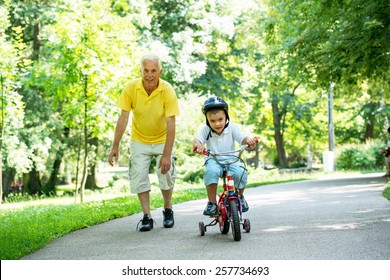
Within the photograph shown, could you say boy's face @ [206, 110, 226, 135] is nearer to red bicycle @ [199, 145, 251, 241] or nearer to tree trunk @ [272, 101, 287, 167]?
red bicycle @ [199, 145, 251, 241]

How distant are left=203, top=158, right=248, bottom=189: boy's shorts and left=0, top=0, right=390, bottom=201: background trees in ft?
14.4

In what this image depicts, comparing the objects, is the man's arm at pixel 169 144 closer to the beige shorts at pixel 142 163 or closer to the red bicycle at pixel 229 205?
the beige shorts at pixel 142 163

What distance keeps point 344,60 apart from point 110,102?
217 inches

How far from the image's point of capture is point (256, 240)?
5.65m

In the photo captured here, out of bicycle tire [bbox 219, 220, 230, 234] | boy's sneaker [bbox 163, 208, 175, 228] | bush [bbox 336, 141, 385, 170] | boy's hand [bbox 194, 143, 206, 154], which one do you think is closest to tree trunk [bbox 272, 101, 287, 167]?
bush [bbox 336, 141, 385, 170]

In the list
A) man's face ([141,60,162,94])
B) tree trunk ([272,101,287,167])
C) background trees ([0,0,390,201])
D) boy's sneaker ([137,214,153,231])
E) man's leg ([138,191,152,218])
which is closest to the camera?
man's face ([141,60,162,94])

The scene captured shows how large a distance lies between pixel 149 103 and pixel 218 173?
3.98 ft

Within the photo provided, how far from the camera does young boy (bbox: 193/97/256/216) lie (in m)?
5.98

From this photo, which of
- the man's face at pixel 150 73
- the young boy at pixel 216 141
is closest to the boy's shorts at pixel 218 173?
the young boy at pixel 216 141

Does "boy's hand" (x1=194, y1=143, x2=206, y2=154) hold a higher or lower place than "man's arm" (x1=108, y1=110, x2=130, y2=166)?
lower

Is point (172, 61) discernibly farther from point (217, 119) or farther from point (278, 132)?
point (278, 132)

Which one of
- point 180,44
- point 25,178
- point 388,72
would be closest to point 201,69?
point 180,44
